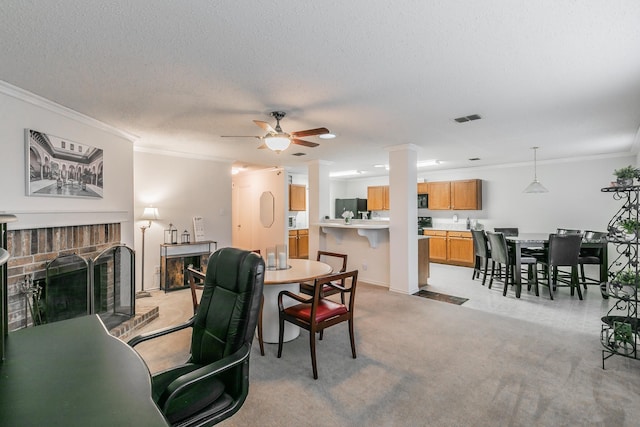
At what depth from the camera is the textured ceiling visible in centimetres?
160

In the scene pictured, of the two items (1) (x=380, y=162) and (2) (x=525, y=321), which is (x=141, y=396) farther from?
(1) (x=380, y=162)

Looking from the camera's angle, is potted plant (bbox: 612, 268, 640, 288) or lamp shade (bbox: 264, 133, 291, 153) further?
lamp shade (bbox: 264, 133, 291, 153)

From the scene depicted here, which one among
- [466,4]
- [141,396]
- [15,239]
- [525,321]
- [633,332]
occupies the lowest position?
[525,321]

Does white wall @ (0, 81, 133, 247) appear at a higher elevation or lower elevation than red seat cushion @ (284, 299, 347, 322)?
higher

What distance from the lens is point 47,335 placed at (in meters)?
1.34

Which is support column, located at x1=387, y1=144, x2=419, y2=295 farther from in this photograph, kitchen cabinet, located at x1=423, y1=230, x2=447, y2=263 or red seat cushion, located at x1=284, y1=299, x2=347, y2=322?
kitchen cabinet, located at x1=423, y1=230, x2=447, y2=263

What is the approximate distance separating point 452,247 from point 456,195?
1.25m

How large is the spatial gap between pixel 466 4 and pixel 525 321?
356 cm

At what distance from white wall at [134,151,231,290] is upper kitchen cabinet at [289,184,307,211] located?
2.07 metres

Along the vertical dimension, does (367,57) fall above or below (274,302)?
above

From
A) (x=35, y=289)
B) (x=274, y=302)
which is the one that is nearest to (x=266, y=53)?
(x=274, y=302)

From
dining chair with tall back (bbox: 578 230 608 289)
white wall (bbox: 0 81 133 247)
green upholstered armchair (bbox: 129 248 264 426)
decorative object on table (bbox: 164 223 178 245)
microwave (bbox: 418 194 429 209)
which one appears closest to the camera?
green upholstered armchair (bbox: 129 248 264 426)

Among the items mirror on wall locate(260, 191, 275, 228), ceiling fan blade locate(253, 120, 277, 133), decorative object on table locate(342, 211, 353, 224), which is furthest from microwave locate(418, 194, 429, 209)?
ceiling fan blade locate(253, 120, 277, 133)

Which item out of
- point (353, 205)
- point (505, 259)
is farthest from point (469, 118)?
point (353, 205)
